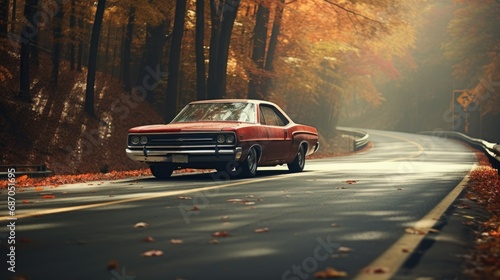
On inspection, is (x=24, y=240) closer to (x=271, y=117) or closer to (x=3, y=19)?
(x=271, y=117)

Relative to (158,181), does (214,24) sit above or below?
above

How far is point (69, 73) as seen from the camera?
39.3 m

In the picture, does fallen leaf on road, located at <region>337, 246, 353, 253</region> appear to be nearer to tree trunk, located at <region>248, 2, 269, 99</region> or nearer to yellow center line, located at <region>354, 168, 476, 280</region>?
yellow center line, located at <region>354, 168, 476, 280</region>

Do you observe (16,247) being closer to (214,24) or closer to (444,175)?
(444,175)

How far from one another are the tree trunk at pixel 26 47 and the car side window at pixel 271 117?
14587mm

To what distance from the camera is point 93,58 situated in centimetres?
3316

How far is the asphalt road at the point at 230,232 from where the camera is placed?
6594 millimetres

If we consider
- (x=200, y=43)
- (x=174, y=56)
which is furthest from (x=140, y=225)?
(x=174, y=56)

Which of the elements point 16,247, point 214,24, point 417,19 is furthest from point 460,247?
point 417,19

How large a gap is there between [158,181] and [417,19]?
71626 mm

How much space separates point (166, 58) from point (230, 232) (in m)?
32.0

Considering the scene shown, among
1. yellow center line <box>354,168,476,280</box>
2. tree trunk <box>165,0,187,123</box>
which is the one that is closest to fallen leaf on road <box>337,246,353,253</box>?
yellow center line <box>354,168,476,280</box>

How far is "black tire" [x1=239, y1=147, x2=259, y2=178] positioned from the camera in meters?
16.8

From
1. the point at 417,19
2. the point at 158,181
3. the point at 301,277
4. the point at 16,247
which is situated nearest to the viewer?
the point at 301,277
